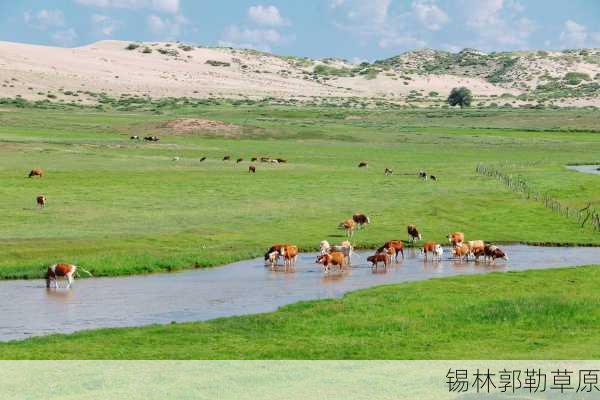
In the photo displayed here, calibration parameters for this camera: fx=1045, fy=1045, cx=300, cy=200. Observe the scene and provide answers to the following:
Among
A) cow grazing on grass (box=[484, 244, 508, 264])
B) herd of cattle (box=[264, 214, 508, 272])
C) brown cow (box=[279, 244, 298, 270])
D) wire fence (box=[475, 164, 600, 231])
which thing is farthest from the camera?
wire fence (box=[475, 164, 600, 231])

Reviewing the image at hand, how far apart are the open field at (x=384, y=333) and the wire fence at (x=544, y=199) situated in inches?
846

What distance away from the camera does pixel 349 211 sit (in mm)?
51688

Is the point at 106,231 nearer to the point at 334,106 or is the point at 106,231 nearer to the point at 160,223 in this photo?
the point at 160,223

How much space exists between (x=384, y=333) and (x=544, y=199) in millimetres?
36851

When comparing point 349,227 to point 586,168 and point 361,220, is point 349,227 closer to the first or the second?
point 361,220

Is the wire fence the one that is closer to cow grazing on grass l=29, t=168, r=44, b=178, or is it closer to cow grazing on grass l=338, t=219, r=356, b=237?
cow grazing on grass l=338, t=219, r=356, b=237

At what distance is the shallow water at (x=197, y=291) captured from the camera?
2741 centimetres

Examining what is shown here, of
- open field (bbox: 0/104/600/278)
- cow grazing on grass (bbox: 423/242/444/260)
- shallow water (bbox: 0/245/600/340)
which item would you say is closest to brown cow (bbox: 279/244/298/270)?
shallow water (bbox: 0/245/600/340)

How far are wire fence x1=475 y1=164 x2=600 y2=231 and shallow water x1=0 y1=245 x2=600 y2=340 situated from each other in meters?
9.52

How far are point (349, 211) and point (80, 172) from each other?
2137 cm

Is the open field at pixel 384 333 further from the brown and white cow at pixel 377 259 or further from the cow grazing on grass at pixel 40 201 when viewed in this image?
the cow grazing on grass at pixel 40 201

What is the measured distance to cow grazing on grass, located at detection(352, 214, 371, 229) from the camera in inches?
1818

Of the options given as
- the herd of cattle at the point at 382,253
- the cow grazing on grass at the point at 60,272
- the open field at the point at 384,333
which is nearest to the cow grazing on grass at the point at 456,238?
the herd of cattle at the point at 382,253

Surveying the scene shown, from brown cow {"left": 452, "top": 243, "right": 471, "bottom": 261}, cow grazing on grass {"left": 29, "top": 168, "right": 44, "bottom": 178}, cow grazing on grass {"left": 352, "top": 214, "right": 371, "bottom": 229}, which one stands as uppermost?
cow grazing on grass {"left": 29, "top": 168, "right": 44, "bottom": 178}
